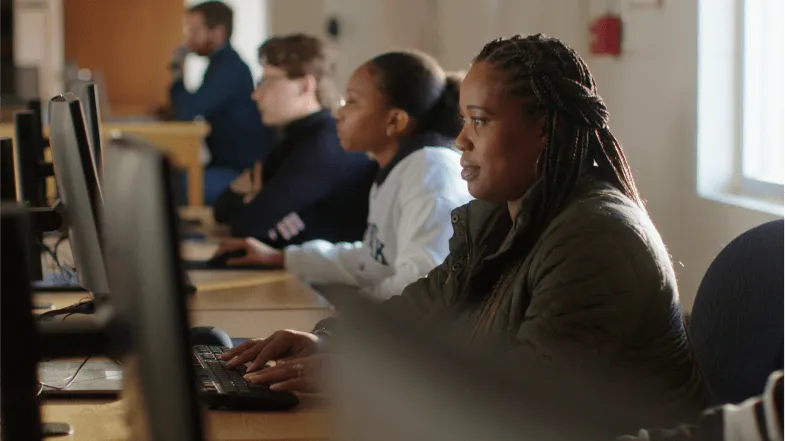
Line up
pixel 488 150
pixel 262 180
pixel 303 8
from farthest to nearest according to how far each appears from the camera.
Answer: pixel 303 8, pixel 262 180, pixel 488 150

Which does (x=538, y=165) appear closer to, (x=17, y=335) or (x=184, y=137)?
(x=17, y=335)

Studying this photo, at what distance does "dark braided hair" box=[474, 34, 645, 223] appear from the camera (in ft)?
4.75

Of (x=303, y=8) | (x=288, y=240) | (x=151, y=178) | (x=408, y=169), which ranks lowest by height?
(x=288, y=240)

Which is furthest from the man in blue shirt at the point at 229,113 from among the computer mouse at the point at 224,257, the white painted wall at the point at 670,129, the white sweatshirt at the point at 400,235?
the white sweatshirt at the point at 400,235

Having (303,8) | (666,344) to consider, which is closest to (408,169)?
(666,344)

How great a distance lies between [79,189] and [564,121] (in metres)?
0.60

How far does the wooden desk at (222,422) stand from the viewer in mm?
1316

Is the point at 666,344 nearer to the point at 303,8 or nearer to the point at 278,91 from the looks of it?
the point at 278,91

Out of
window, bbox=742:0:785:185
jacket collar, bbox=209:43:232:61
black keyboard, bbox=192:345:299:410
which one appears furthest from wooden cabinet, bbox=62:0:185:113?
black keyboard, bbox=192:345:299:410

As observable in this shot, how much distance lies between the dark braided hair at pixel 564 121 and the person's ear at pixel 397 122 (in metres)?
1.10

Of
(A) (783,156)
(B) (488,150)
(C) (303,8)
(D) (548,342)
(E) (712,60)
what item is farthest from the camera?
(C) (303,8)

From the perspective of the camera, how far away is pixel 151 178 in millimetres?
620

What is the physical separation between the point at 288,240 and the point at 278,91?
450mm

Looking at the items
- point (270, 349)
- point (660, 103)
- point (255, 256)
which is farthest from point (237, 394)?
point (660, 103)
